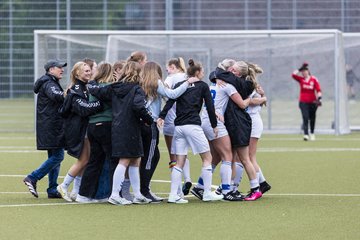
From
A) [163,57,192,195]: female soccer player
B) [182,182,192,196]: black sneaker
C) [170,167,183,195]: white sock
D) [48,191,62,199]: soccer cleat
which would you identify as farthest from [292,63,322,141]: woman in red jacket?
[170,167,183,195]: white sock

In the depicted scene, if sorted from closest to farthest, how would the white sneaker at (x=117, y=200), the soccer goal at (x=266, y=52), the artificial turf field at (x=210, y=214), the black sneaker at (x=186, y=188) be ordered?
1. the artificial turf field at (x=210, y=214)
2. the white sneaker at (x=117, y=200)
3. the black sneaker at (x=186, y=188)
4. the soccer goal at (x=266, y=52)

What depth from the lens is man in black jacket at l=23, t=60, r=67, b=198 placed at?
13.6m

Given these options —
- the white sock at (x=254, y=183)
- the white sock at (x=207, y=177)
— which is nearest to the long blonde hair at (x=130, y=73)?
the white sock at (x=207, y=177)

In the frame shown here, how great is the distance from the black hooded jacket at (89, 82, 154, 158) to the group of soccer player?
11mm

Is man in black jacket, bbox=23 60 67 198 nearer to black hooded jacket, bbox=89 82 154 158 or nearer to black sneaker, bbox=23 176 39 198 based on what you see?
black sneaker, bbox=23 176 39 198

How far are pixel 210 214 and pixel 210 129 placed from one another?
1737mm

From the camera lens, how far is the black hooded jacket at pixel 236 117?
43.9 feet

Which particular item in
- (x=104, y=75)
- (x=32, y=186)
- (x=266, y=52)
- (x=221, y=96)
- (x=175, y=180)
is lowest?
(x=32, y=186)

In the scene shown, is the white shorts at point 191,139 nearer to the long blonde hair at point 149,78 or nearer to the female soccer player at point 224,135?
the female soccer player at point 224,135

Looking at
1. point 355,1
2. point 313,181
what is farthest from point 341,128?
point 313,181

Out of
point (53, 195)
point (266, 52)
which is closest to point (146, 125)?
point (53, 195)

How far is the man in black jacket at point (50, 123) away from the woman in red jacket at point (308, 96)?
1169cm

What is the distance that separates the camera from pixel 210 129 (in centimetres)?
1340

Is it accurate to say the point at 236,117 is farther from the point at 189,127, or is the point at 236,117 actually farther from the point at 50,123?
the point at 50,123
